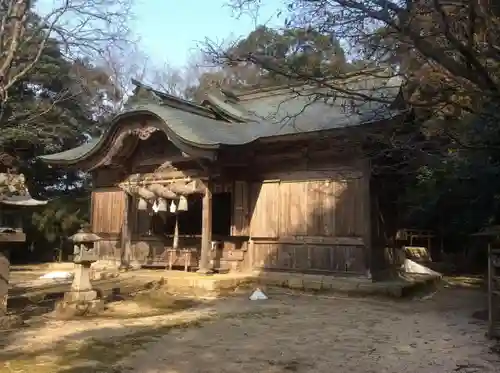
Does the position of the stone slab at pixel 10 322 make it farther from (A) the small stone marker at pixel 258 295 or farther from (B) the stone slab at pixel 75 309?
(A) the small stone marker at pixel 258 295

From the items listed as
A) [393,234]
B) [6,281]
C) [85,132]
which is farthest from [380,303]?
[85,132]

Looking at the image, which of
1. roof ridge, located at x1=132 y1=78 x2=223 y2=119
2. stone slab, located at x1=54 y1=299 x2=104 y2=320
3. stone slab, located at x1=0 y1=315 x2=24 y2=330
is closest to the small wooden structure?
stone slab, located at x1=54 y1=299 x2=104 y2=320

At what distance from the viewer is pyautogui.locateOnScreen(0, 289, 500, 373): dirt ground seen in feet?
19.1

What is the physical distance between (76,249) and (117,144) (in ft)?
A: 19.7

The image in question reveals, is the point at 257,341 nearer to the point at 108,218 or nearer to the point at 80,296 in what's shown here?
the point at 80,296

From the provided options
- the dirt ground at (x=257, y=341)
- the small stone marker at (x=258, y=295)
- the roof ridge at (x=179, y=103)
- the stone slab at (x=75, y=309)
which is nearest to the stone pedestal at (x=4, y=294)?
the dirt ground at (x=257, y=341)

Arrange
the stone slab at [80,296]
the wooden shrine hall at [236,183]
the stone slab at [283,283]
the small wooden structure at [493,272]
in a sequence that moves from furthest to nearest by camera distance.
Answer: the wooden shrine hall at [236,183], the stone slab at [283,283], the stone slab at [80,296], the small wooden structure at [493,272]

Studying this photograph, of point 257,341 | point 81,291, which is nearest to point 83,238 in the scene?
point 81,291

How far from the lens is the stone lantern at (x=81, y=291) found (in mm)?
8930

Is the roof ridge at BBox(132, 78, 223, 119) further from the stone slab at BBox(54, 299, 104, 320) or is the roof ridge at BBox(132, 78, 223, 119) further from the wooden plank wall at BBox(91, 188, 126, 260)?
the stone slab at BBox(54, 299, 104, 320)

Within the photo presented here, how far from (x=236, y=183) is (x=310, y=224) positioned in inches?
102

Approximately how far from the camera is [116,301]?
10.7 meters

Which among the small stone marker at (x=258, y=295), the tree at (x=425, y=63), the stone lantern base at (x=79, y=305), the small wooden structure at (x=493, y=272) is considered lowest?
the small stone marker at (x=258, y=295)

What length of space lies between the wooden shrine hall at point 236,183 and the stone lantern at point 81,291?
4133 mm
